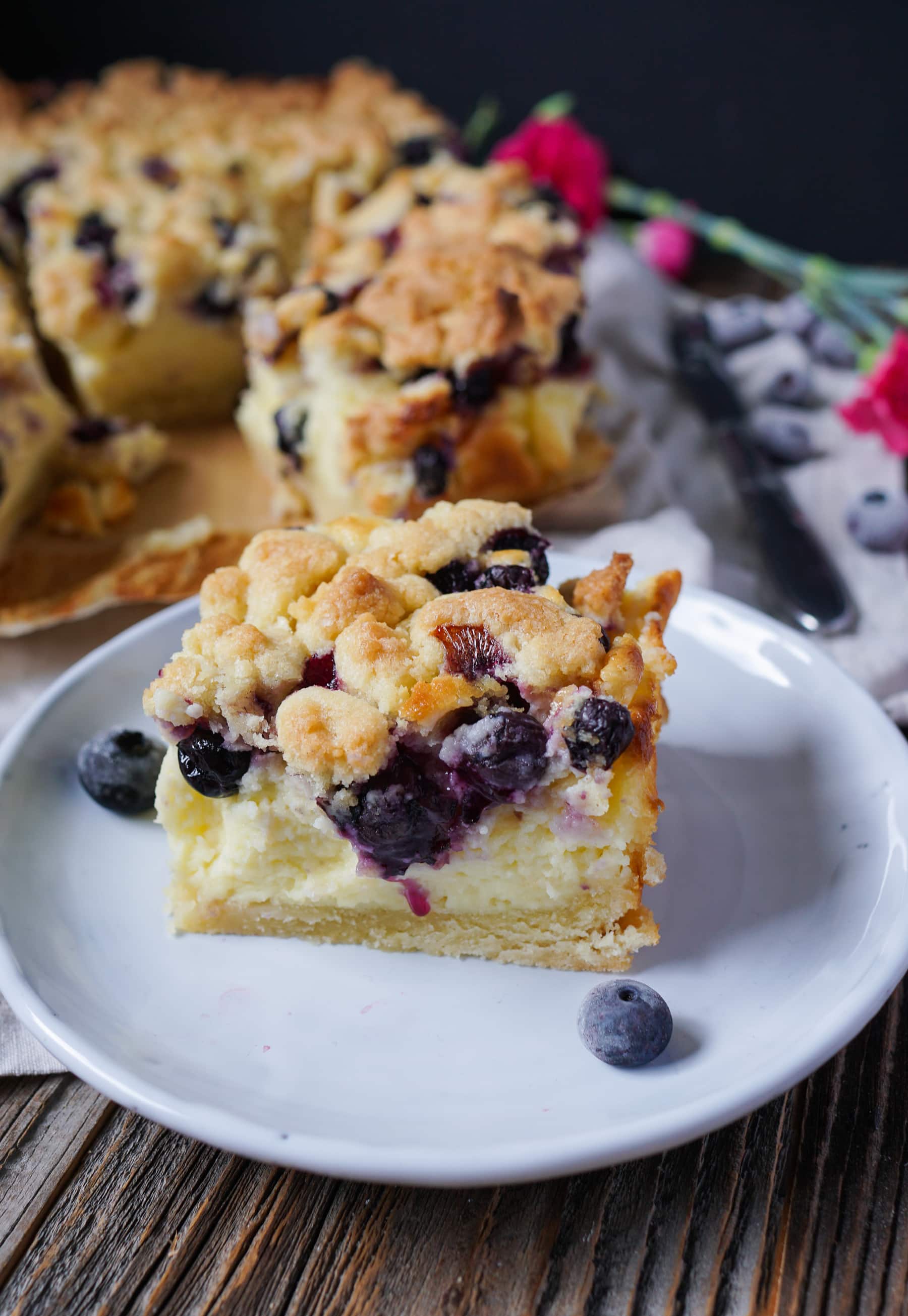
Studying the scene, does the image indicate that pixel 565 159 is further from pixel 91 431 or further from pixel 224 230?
pixel 91 431

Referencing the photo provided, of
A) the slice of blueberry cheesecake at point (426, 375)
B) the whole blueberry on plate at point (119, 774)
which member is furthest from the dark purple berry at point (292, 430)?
the whole blueberry on plate at point (119, 774)

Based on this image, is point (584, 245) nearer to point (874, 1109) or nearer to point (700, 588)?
point (700, 588)

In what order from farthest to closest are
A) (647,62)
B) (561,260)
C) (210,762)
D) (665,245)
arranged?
(647,62), (665,245), (561,260), (210,762)

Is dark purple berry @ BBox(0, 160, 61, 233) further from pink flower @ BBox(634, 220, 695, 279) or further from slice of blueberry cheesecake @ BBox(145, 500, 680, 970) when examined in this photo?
slice of blueberry cheesecake @ BBox(145, 500, 680, 970)

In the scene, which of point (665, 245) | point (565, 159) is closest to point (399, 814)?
point (565, 159)

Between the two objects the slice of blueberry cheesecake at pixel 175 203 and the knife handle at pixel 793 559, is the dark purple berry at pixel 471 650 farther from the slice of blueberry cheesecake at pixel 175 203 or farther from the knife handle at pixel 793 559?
the slice of blueberry cheesecake at pixel 175 203

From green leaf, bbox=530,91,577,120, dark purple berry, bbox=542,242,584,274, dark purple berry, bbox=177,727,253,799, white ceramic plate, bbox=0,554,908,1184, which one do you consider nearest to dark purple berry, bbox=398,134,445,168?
dark purple berry, bbox=542,242,584,274

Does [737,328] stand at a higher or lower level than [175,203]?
lower

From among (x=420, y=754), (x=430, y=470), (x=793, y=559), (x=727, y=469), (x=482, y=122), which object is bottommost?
(x=727, y=469)
